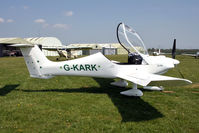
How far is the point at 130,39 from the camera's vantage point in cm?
717

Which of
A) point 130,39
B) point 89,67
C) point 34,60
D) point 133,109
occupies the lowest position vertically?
point 133,109

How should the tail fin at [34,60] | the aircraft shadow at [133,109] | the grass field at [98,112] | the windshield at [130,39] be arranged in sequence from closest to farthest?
the grass field at [98,112] → the aircraft shadow at [133,109] → the tail fin at [34,60] → the windshield at [130,39]

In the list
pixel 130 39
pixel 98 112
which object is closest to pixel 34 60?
pixel 98 112

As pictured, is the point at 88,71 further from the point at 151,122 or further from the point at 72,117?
the point at 151,122

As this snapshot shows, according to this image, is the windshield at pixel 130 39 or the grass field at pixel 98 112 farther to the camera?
the windshield at pixel 130 39

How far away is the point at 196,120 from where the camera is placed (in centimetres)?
434

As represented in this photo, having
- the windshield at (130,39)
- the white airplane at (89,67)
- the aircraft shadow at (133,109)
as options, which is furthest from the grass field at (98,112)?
the windshield at (130,39)

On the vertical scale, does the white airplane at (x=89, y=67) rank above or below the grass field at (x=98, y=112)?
above

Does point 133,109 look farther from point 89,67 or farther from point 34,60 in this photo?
point 34,60

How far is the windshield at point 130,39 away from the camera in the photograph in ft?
23.2

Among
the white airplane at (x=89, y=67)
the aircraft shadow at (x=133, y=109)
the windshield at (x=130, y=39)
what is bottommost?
the aircraft shadow at (x=133, y=109)

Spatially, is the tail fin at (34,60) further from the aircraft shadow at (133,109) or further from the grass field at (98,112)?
the aircraft shadow at (133,109)

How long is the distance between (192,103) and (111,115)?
9.62 ft

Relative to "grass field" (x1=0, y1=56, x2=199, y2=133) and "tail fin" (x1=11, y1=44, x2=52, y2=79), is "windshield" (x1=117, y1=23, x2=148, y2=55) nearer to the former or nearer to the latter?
"grass field" (x1=0, y1=56, x2=199, y2=133)
